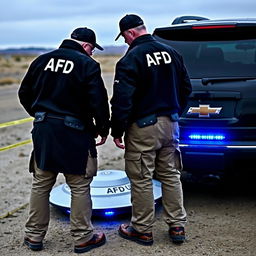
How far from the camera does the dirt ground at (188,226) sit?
444 cm

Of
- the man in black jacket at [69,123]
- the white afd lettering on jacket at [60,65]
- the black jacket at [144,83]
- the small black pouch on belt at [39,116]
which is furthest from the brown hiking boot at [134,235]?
the white afd lettering on jacket at [60,65]

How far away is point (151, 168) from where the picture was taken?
451 cm

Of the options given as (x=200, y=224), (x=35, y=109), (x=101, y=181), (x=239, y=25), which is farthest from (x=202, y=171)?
(x=35, y=109)

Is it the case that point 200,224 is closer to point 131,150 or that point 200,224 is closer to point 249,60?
point 131,150

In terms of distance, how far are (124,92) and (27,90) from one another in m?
0.84

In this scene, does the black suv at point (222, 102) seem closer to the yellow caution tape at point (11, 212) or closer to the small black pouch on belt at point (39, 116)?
the small black pouch on belt at point (39, 116)

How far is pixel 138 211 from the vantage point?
4.55m

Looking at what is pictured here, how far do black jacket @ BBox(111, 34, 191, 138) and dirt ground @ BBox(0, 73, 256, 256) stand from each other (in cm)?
99

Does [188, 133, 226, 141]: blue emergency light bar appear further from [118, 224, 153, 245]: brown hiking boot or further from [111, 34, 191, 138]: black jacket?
[118, 224, 153, 245]: brown hiking boot

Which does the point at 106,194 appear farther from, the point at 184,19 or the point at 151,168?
the point at 184,19

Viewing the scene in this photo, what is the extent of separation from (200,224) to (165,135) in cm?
108

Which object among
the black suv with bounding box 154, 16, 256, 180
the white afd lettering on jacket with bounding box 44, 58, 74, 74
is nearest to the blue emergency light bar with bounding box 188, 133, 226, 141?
the black suv with bounding box 154, 16, 256, 180

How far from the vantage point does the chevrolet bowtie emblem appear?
503 centimetres

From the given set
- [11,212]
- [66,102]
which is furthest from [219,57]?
[11,212]
